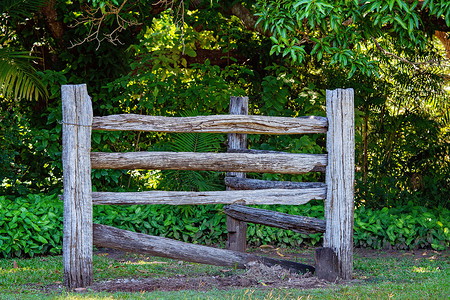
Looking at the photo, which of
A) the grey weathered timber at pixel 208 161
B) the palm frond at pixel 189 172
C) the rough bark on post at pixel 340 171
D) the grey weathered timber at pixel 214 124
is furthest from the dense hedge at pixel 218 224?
the grey weathered timber at pixel 214 124

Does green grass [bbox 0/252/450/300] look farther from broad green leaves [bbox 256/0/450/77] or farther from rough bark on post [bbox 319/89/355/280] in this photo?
broad green leaves [bbox 256/0/450/77]

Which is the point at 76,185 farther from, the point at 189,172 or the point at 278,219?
the point at 189,172

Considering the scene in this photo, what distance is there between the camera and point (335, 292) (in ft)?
13.9

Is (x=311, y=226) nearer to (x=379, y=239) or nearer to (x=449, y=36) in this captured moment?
(x=379, y=239)

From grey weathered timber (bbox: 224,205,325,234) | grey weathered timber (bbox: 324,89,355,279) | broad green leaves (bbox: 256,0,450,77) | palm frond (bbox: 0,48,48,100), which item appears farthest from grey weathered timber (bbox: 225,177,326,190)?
palm frond (bbox: 0,48,48,100)

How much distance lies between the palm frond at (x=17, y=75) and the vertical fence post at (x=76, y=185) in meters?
3.38

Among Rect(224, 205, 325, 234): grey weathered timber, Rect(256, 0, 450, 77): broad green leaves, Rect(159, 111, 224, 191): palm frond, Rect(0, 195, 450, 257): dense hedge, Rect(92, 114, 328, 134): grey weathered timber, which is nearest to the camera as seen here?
Rect(92, 114, 328, 134): grey weathered timber

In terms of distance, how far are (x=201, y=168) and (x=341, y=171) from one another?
1368mm

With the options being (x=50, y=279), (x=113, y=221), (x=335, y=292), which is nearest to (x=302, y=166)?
(x=335, y=292)

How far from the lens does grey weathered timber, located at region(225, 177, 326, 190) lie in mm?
5559

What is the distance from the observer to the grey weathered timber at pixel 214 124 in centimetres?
446

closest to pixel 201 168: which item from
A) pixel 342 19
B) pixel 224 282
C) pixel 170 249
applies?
pixel 170 249

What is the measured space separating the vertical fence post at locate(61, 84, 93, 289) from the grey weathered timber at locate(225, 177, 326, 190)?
6.89ft

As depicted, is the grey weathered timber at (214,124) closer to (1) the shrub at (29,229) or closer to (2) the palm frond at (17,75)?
(1) the shrub at (29,229)
